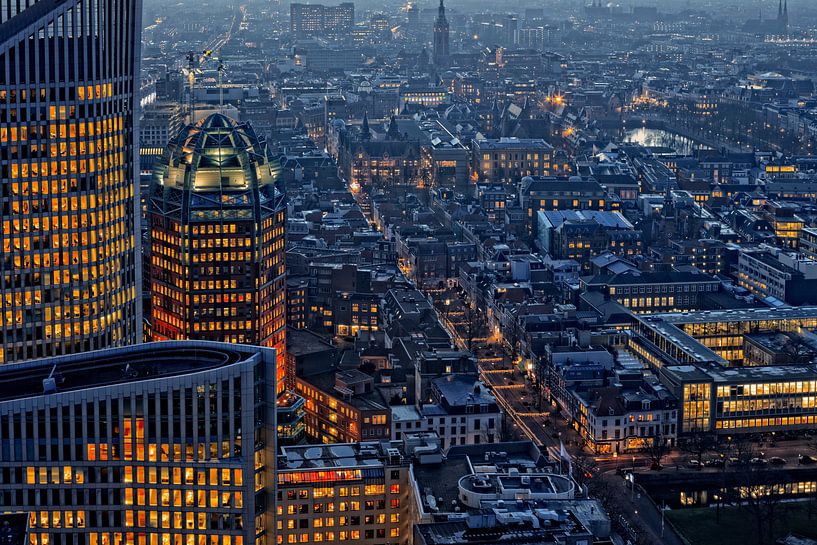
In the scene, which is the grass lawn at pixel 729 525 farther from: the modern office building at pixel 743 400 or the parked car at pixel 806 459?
the modern office building at pixel 743 400

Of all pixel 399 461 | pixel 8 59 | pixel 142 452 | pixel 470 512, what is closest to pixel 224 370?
pixel 142 452

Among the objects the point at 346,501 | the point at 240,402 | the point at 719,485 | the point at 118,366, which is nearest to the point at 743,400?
the point at 719,485

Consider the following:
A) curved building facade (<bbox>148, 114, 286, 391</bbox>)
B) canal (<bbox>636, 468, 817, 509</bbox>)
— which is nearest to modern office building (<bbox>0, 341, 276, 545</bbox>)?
canal (<bbox>636, 468, 817, 509</bbox>)

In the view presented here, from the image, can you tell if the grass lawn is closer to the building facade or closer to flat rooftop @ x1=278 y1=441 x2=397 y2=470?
the building facade

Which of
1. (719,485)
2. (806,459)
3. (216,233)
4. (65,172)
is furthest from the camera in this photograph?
(216,233)

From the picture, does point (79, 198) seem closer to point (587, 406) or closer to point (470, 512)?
point (470, 512)

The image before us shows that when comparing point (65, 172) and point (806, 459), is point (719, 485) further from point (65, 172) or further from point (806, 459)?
point (65, 172)
